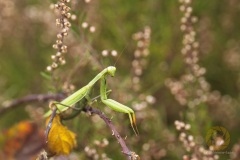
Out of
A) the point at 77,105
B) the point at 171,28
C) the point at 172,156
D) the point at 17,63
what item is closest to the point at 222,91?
the point at 171,28

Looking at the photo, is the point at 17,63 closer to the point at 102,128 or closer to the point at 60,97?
the point at 102,128

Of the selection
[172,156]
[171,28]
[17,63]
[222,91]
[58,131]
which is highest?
[17,63]


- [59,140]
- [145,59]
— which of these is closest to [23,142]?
[59,140]

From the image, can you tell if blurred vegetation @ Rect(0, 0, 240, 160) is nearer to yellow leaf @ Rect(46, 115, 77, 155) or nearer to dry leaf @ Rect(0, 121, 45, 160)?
yellow leaf @ Rect(46, 115, 77, 155)

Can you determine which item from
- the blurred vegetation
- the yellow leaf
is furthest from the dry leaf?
the blurred vegetation

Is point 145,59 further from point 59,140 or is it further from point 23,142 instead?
point 23,142

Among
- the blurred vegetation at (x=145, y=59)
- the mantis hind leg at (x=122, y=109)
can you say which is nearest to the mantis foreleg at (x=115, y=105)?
the mantis hind leg at (x=122, y=109)
